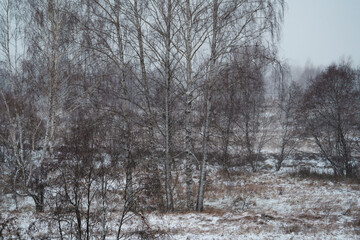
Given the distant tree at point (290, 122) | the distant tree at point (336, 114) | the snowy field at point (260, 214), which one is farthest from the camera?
the distant tree at point (290, 122)

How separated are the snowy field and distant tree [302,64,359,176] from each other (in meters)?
2.40

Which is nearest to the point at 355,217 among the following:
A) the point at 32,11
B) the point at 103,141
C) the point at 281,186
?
the point at 281,186

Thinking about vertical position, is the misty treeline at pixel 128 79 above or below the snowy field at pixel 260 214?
above

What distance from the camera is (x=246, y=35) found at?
677cm

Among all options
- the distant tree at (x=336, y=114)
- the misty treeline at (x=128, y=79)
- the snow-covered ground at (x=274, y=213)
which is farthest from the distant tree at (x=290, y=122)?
the misty treeline at (x=128, y=79)

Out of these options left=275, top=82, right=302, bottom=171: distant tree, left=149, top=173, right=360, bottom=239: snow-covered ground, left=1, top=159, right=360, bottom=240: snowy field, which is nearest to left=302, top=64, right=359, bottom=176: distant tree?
left=275, top=82, right=302, bottom=171: distant tree

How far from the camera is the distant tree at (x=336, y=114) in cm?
1307

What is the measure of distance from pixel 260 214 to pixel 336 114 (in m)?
9.48

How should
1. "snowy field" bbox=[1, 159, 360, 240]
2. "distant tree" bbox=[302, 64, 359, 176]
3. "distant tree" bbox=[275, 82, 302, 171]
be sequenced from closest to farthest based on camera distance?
"snowy field" bbox=[1, 159, 360, 240]
"distant tree" bbox=[302, 64, 359, 176]
"distant tree" bbox=[275, 82, 302, 171]

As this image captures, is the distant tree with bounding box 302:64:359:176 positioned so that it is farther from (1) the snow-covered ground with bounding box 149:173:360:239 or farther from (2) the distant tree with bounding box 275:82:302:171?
(1) the snow-covered ground with bounding box 149:173:360:239

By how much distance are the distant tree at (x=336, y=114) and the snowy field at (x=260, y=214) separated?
2404 millimetres

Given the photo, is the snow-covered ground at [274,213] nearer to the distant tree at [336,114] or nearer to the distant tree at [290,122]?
the distant tree at [336,114]

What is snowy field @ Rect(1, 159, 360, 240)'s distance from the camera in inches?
203

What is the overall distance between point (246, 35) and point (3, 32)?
27.4 ft
